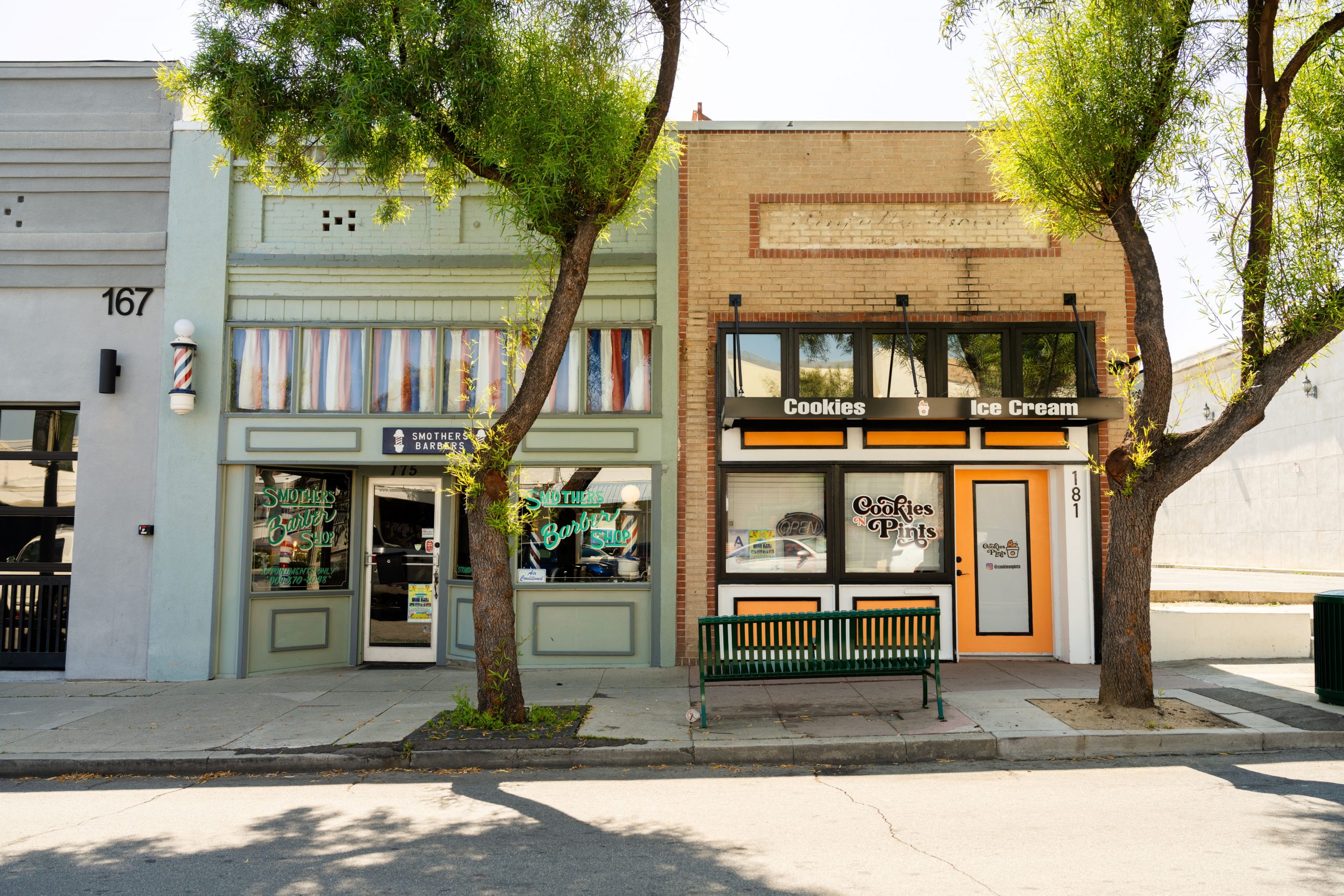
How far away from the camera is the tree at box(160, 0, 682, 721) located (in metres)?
7.83

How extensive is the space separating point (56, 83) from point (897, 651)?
11968 mm

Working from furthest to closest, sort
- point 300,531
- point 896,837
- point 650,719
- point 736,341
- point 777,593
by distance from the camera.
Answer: point 300,531
point 736,341
point 777,593
point 650,719
point 896,837

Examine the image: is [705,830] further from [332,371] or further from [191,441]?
[191,441]

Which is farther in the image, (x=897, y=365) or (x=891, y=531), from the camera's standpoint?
(x=897, y=365)

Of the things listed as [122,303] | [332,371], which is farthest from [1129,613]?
[122,303]

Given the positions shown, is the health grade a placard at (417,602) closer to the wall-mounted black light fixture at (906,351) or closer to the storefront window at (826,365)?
the storefront window at (826,365)

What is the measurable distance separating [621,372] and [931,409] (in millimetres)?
3676

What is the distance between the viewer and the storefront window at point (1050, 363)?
11.1m

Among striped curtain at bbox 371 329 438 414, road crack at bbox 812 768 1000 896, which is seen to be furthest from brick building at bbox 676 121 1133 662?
road crack at bbox 812 768 1000 896

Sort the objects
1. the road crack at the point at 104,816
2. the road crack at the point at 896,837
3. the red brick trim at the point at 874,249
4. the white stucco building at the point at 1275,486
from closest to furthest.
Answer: the road crack at the point at 896,837 → the road crack at the point at 104,816 → the red brick trim at the point at 874,249 → the white stucco building at the point at 1275,486

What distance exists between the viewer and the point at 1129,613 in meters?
8.05

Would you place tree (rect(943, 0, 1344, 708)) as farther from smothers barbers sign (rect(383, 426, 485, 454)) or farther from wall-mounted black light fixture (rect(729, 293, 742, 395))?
smothers barbers sign (rect(383, 426, 485, 454))

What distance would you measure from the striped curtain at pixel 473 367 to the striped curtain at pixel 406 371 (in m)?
0.16

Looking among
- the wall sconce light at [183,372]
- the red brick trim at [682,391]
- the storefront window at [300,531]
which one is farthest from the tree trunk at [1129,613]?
the wall sconce light at [183,372]
